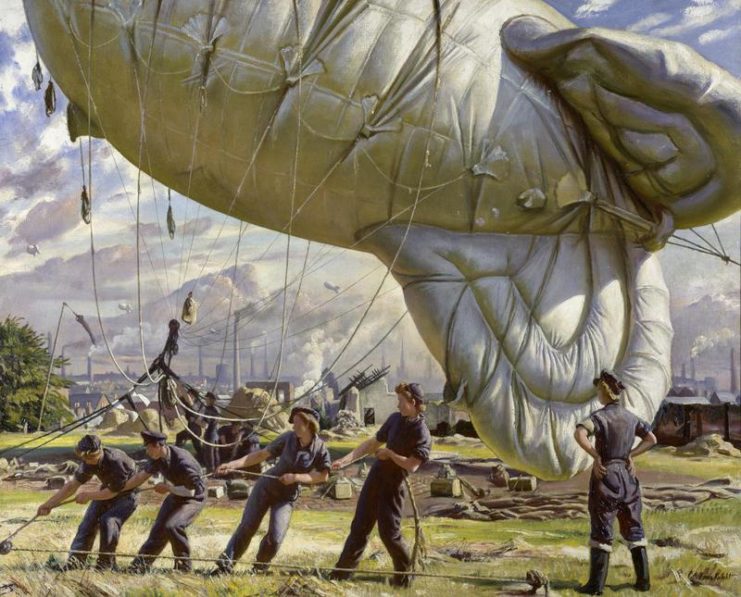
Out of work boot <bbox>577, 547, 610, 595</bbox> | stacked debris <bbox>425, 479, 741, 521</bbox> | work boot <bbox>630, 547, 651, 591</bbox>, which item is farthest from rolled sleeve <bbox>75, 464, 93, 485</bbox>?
work boot <bbox>630, 547, 651, 591</bbox>

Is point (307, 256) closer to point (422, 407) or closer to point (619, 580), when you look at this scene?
point (422, 407)

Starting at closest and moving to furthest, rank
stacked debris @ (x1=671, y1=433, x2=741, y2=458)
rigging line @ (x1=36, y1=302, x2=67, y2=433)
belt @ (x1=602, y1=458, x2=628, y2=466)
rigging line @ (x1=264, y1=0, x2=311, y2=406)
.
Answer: belt @ (x1=602, y1=458, x2=628, y2=466), rigging line @ (x1=264, y1=0, x2=311, y2=406), rigging line @ (x1=36, y1=302, x2=67, y2=433), stacked debris @ (x1=671, y1=433, x2=741, y2=458)

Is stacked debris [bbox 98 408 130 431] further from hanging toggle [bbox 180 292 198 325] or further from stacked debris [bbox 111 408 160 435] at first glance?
hanging toggle [bbox 180 292 198 325]

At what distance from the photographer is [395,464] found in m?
5.46

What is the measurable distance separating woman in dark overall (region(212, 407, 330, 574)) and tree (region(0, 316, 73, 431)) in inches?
52.4

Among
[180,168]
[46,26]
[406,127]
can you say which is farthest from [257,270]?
[46,26]

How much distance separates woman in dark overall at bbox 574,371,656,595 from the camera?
5348 millimetres

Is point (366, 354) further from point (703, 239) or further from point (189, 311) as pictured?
point (703, 239)

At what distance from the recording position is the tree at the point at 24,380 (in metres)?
6.19

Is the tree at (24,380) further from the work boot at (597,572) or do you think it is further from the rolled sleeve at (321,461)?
the work boot at (597,572)

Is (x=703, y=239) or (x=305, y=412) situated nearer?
(x=305, y=412)

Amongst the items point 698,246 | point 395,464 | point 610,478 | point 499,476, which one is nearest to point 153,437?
point 395,464

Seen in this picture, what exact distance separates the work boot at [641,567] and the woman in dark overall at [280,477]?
166 cm

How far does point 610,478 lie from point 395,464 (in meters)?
1.09
